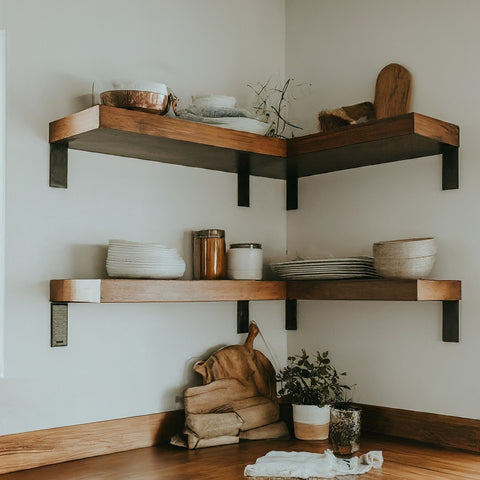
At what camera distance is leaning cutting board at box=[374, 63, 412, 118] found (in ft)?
7.04

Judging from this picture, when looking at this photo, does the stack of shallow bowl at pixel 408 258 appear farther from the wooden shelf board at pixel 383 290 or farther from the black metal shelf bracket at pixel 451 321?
the black metal shelf bracket at pixel 451 321

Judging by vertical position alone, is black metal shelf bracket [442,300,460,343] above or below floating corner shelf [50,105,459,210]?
below

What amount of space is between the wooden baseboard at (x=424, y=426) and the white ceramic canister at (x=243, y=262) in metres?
0.59

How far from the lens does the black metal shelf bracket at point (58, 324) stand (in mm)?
1869

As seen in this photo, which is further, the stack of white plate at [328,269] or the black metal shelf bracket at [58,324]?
the stack of white plate at [328,269]

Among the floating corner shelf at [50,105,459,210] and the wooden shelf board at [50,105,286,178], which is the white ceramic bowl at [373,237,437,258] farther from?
the wooden shelf board at [50,105,286,178]

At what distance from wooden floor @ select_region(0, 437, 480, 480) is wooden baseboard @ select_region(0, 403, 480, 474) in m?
0.03

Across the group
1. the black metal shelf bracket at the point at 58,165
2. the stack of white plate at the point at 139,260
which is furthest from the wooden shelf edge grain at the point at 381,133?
the black metal shelf bracket at the point at 58,165

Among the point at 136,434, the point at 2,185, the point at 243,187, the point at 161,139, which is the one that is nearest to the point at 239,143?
the point at 161,139

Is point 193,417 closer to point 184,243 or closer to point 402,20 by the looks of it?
point 184,243

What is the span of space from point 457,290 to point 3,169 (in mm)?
1319

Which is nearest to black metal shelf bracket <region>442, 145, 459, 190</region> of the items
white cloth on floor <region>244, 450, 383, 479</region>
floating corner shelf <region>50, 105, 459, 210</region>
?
floating corner shelf <region>50, 105, 459, 210</region>

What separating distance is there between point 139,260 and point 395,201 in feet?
2.86

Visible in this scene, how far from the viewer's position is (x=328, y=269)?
6.90 feet
